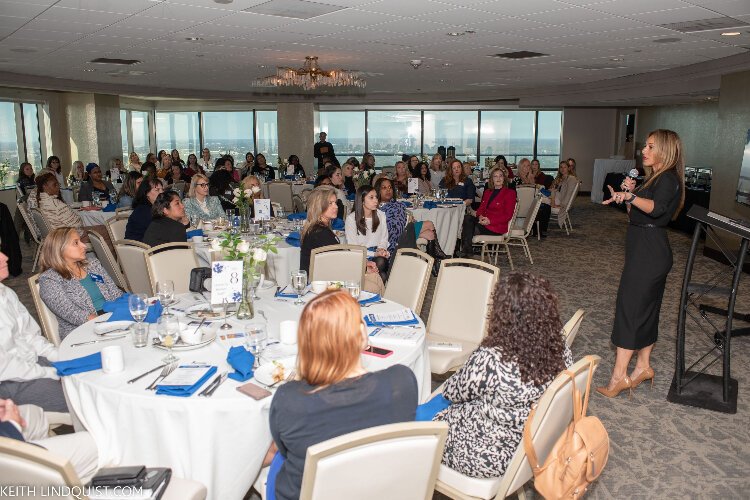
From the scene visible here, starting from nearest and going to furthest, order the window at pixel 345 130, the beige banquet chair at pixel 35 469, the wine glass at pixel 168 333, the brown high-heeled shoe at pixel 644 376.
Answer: the beige banquet chair at pixel 35 469 < the wine glass at pixel 168 333 < the brown high-heeled shoe at pixel 644 376 < the window at pixel 345 130

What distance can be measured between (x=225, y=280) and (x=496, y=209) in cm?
590

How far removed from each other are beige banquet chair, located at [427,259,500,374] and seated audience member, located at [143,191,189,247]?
2.66m

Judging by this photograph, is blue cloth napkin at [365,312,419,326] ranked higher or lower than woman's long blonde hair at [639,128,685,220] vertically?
lower

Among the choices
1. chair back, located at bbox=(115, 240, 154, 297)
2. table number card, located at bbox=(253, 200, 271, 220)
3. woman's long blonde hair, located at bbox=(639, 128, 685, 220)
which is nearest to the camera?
woman's long blonde hair, located at bbox=(639, 128, 685, 220)

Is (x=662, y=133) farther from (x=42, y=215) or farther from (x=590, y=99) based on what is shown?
(x=590, y=99)

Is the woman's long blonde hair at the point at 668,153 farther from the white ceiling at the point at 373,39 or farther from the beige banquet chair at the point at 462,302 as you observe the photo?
the white ceiling at the point at 373,39

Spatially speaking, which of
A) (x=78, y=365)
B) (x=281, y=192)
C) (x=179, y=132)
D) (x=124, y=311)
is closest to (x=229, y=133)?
(x=179, y=132)

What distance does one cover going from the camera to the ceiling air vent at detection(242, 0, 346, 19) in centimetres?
538

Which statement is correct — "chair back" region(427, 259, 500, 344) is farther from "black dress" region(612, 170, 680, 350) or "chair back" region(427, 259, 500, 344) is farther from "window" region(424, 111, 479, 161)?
"window" region(424, 111, 479, 161)

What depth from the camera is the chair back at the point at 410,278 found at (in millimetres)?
4391

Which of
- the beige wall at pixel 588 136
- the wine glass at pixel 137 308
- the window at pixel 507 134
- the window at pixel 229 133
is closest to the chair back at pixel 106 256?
the wine glass at pixel 137 308

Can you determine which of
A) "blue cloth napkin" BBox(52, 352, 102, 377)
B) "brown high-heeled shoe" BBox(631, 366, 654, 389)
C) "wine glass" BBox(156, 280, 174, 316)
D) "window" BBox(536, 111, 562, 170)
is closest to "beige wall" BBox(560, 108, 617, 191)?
"window" BBox(536, 111, 562, 170)

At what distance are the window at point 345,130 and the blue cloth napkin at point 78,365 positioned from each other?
57.3 ft

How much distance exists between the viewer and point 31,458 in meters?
1.83
